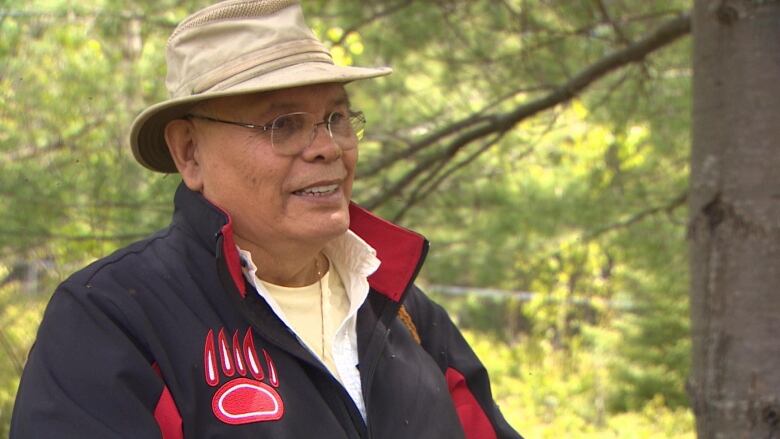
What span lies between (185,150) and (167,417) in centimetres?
67

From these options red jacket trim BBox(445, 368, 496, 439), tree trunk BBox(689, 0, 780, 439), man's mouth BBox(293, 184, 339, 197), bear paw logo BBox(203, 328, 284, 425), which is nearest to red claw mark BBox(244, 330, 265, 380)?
bear paw logo BBox(203, 328, 284, 425)

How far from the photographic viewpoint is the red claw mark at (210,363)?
191 cm

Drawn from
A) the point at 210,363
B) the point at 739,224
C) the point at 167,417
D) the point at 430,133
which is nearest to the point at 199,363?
the point at 210,363

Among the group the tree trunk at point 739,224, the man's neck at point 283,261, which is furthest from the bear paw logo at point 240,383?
the tree trunk at point 739,224

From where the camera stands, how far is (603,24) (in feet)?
15.2

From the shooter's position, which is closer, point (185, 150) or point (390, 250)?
point (185, 150)

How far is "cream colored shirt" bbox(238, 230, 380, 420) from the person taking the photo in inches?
84.3

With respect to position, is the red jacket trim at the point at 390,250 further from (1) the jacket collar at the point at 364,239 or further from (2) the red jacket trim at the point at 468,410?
(2) the red jacket trim at the point at 468,410

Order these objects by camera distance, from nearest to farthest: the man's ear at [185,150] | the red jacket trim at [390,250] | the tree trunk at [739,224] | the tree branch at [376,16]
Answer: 1. the man's ear at [185,150]
2. the red jacket trim at [390,250]
3. the tree trunk at [739,224]
4. the tree branch at [376,16]

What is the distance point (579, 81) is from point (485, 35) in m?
0.84

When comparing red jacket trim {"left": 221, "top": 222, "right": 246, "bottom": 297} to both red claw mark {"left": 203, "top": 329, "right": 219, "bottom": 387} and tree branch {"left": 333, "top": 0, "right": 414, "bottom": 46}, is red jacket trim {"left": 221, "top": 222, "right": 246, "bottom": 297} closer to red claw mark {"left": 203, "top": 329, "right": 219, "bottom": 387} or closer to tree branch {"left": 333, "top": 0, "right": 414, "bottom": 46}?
red claw mark {"left": 203, "top": 329, "right": 219, "bottom": 387}

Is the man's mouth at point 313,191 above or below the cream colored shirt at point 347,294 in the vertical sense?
above

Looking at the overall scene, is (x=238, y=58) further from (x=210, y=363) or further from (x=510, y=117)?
(x=510, y=117)

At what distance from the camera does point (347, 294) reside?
7.96 feet
